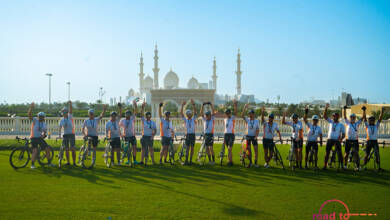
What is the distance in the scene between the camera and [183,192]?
7.71 metres

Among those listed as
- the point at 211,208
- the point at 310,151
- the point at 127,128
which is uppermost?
the point at 127,128

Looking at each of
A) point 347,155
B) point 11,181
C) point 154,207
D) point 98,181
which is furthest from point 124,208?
point 347,155

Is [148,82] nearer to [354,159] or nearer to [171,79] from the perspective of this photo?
[171,79]

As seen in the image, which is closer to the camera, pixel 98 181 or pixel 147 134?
pixel 98 181

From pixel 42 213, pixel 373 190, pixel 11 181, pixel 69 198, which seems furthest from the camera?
pixel 11 181

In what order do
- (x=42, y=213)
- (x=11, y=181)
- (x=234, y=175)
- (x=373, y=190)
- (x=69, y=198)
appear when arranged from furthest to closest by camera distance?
1. (x=234, y=175)
2. (x=11, y=181)
3. (x=373, y=190)
4. (x=69, y=198)
5. (x=42, y=213)

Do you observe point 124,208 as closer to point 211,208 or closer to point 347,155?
point 211,208

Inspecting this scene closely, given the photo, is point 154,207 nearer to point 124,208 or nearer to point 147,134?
point 124,208

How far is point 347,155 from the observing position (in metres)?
10.8

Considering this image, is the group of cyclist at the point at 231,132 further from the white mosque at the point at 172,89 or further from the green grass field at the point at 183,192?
the white mosque at the point at 172,89

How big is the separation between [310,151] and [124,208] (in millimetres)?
6627

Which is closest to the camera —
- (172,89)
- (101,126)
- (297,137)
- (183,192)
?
(183,192)

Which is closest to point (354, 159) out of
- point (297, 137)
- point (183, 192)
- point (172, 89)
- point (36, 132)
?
point (297, 137)

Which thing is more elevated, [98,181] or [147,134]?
[147,134]
